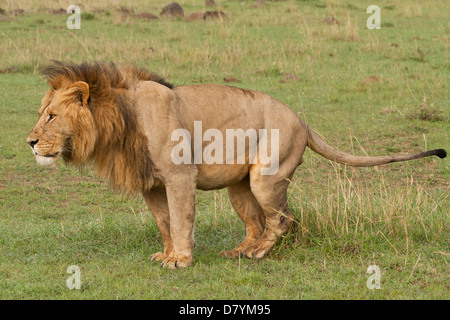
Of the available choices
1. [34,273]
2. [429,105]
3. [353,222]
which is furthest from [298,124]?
[429,105]

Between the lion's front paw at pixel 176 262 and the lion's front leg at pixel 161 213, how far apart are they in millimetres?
195

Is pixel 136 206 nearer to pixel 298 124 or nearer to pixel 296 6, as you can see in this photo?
pixel 298 124

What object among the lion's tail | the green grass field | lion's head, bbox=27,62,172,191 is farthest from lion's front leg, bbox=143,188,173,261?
the lion's tail

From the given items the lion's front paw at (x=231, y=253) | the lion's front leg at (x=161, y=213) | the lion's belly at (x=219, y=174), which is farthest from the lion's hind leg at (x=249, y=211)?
the lion's front leg at (x=161, y=213)

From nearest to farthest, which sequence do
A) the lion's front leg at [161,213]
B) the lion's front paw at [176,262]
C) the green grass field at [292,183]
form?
the green grass field at [292,183], the lion's front paw at [176,262], the lion's front leg at [161,213]

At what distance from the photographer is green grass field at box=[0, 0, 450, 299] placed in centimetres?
366

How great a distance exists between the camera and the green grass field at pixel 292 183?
144 inches

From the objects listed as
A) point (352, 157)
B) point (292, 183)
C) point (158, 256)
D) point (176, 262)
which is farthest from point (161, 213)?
point (292, 183)

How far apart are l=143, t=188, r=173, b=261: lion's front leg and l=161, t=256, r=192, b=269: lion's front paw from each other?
0.19 meters

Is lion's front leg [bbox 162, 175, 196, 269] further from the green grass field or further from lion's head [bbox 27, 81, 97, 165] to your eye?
lion's head [bbox 27, 81, 97, 165]

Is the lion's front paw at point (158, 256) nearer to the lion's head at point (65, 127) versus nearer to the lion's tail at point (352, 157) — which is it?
the lion's head at point (65, 127)

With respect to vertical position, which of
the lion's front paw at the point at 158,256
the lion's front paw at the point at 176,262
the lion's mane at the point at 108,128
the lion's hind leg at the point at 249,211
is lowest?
the lion's front paw at the point at 158,256

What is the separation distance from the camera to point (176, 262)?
12.4 feet

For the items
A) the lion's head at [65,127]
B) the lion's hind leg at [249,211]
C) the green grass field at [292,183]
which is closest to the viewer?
the lion's head at [65,127]
